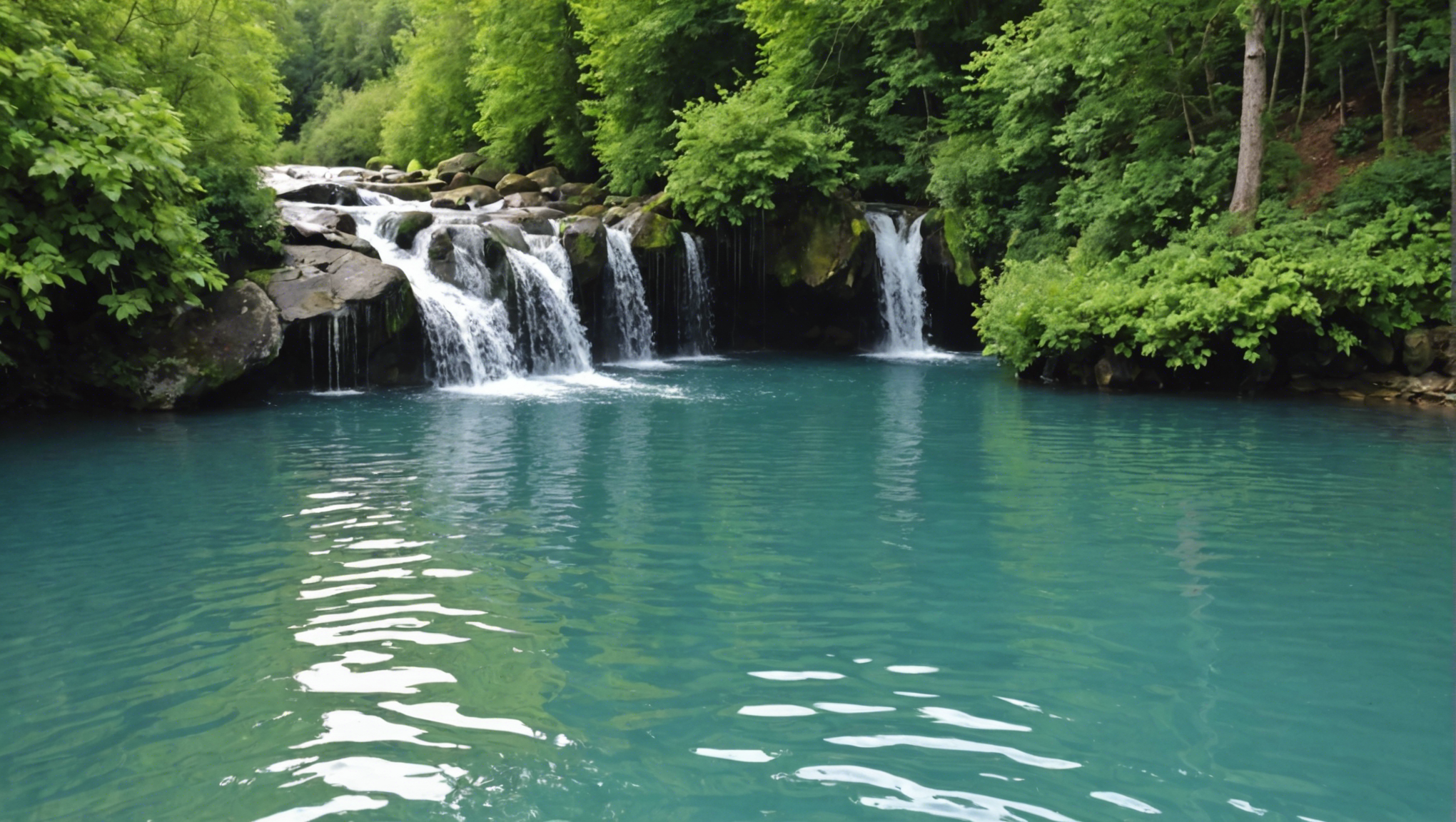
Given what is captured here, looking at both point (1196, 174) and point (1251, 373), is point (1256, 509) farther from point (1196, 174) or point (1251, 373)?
point (1196, 174)

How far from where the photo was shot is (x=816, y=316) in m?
24.6

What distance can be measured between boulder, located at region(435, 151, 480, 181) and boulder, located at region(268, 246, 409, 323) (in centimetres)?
1512

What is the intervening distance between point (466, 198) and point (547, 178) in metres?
4.54

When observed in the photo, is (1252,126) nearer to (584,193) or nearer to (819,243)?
(819,243)

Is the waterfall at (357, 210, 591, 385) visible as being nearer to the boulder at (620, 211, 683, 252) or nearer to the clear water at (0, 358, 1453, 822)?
the boulder at (620, 211, 683, 252)

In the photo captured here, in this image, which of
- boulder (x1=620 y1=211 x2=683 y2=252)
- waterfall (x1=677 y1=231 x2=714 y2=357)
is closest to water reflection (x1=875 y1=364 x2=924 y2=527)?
waterfall (x1=677 y1=231 x2=714 y2=357)

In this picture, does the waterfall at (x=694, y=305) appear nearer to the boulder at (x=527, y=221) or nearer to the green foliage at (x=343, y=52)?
the boulder at (x=527, y=221)

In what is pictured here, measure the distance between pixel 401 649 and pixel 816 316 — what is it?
20412mm

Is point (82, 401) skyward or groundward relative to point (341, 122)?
groundward

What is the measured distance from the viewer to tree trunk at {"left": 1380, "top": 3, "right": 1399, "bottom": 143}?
46.1 feet

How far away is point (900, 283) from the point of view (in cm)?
2353

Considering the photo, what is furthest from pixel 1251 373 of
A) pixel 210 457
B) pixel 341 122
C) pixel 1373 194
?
pixel 341 122

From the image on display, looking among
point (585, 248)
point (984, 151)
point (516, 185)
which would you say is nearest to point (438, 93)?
point (516, 185)

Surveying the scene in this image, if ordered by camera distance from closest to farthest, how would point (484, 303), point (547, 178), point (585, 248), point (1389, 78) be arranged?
1. point (1389, 78)
2. point (484, 303)
3. point (585, 248)
4. point (547, 178)
